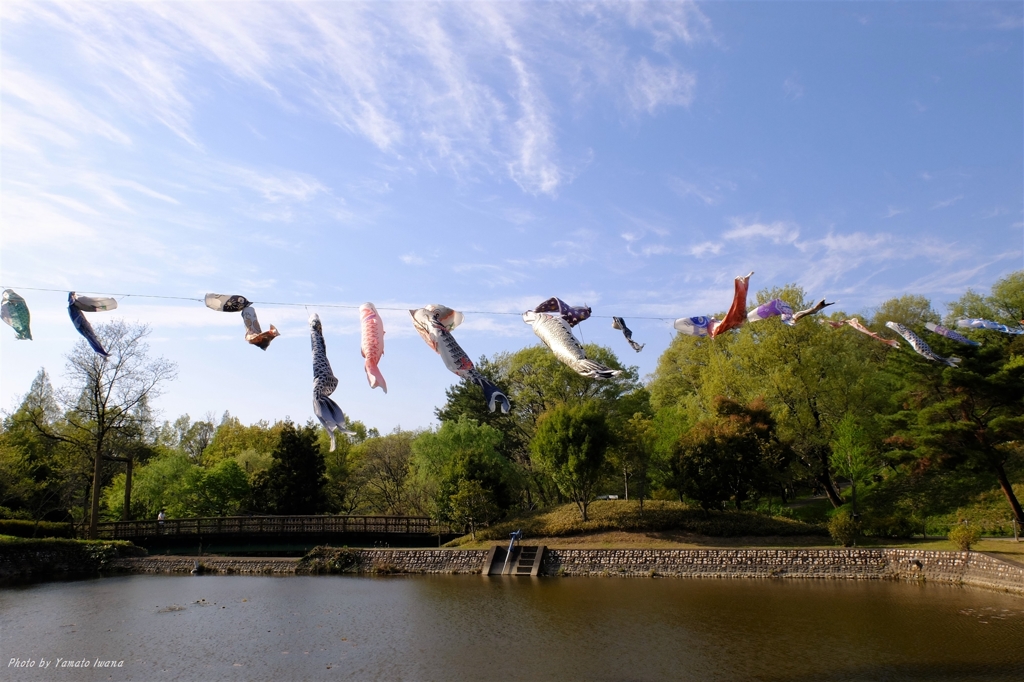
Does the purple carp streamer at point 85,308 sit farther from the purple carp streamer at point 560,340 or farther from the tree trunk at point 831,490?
the tree trunk at point 831,490

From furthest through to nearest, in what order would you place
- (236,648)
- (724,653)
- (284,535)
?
(284,535)
(236,648)
(724,653)

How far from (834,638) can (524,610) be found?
23.8ft

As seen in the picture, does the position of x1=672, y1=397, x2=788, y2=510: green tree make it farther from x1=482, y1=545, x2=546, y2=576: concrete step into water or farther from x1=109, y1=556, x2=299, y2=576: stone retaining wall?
x1=109, y1=556, x2=299, y2=576: stone retaining wall

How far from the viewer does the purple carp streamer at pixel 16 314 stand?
13711mm

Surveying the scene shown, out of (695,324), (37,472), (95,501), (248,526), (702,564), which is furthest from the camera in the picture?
(37,472)

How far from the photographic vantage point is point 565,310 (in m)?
14.6

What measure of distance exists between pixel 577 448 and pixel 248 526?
15.5 metres

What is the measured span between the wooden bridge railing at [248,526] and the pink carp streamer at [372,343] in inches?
807

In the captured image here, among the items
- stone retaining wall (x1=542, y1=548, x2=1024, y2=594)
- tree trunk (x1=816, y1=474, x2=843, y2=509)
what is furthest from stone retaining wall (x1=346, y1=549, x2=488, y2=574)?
tree trunk (x1=816, y1=474, x2=843, y2=509)

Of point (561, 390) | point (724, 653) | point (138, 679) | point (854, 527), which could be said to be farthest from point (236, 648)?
point (561, 390)

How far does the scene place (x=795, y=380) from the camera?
110 ft

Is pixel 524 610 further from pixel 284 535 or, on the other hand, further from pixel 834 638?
pixel 284 535

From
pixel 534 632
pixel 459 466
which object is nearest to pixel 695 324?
pixel 534 632

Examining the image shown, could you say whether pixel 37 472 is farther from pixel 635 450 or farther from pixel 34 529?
pixel 635 450
